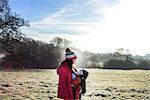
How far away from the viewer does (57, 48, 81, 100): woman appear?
6934mm

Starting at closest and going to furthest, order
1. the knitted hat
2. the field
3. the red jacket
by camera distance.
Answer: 1. the red jacket
2. the knitted hat
3. the field

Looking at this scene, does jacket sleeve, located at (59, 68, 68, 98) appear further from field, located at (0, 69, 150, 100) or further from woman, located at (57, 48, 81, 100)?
field, located at (0, 69, 150, 100)

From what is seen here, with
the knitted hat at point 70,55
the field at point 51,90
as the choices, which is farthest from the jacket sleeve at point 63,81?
the field at point 51,90

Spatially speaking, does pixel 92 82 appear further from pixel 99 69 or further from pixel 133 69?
pixel 133 69

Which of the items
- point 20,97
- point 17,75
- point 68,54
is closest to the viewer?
point 68,54

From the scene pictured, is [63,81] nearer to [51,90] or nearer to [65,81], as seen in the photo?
[65,81]

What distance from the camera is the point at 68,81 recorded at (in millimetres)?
6926

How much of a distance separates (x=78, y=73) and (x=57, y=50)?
A: 43.8ft

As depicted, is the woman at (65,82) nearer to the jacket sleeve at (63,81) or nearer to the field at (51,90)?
the jacket sleeve at (63,81)

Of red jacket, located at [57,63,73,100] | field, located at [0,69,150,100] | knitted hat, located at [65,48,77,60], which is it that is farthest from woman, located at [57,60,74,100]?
field, located at [0,69,150,100]

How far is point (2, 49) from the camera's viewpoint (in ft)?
78.2

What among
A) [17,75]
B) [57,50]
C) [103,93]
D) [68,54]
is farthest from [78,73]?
[17,75]

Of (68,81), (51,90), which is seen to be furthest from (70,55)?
(51,90)

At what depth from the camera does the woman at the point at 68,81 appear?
693 centimetres
